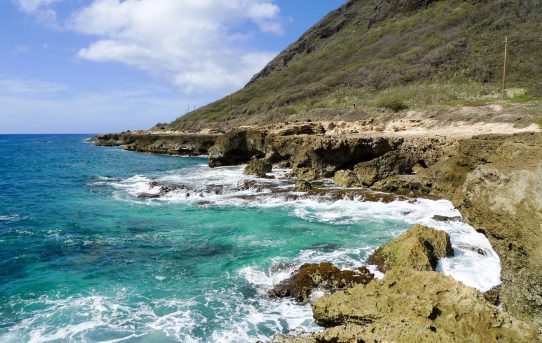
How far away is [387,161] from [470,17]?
6219 cm

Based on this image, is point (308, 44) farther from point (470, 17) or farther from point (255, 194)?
point (255, 194)

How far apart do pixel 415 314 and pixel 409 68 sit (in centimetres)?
6182

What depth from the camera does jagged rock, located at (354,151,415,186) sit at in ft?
73.4

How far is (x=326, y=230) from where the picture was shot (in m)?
15.7

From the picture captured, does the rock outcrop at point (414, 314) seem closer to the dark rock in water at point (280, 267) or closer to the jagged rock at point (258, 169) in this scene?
the dark rock in water at point (280, 267)

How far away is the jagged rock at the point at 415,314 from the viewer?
18.0 feet

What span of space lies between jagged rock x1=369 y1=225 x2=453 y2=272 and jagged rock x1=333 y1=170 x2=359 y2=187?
10888 millimetres

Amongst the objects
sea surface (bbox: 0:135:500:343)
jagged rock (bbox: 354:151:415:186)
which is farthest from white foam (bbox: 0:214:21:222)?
jagged rock (bbox: 354:151:415:186)

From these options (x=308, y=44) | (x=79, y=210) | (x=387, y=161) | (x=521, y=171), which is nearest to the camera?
(x=521, y=171)

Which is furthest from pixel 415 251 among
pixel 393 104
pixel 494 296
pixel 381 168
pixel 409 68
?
pixel 409 68

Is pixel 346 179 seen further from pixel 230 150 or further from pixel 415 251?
pixel 230 150

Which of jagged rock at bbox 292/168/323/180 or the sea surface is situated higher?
jagged rock at bbox 292/168/323/180

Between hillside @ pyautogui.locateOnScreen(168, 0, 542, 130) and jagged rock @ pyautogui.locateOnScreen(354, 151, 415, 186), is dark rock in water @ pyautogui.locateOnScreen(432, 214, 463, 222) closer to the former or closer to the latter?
jagged rock @ pyautogui.locateOnScreen(354, 151, 415, 186)

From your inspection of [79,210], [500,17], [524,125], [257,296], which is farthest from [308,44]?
[257,296]
